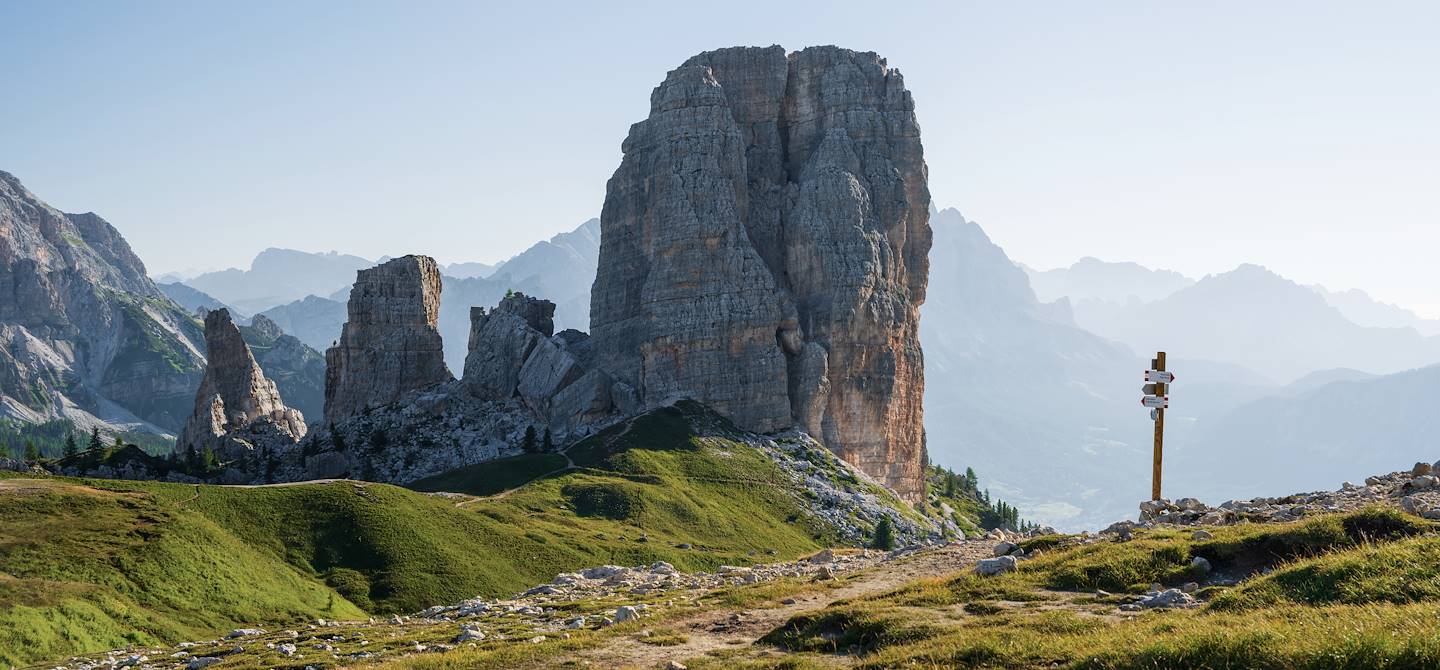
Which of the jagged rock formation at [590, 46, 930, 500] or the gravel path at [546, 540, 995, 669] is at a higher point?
the jagged rock formation at [590, 46, 930, 500]

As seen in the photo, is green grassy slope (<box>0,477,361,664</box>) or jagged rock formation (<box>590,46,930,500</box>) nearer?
green grassy slope (<box>0,477,361,664</box>)

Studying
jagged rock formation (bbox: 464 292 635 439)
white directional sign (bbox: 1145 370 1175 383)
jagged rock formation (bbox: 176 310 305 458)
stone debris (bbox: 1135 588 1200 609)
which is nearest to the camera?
stone debris (bbox: 1135 588 1200 609)

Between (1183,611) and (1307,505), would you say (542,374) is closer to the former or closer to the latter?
(1307,505)

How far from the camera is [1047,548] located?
143ft

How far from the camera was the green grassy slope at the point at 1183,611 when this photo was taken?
2159cm

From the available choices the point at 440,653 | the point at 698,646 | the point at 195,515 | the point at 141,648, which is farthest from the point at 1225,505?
the point at 195,515

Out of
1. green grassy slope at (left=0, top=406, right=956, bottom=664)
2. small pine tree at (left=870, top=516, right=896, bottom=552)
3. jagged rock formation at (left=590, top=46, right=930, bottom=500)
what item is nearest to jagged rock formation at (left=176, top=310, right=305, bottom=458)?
green grassy slope at (left=0, top=406, right=956, bottom=664)

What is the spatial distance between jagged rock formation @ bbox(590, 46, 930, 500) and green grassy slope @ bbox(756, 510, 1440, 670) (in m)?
126

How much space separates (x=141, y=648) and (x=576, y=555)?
47340 millimetres

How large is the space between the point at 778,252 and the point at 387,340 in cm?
6985

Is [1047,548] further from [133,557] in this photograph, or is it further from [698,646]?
[133,557]

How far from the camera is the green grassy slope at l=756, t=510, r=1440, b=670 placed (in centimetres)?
2159

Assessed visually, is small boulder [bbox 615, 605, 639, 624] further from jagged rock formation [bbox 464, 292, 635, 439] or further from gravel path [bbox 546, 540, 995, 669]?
jagged rock formation [bbox 464, 292, 635, 439]

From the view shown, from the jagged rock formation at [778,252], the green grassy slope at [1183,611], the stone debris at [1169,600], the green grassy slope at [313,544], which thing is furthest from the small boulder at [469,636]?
the jagged rock formation at [778,252]
